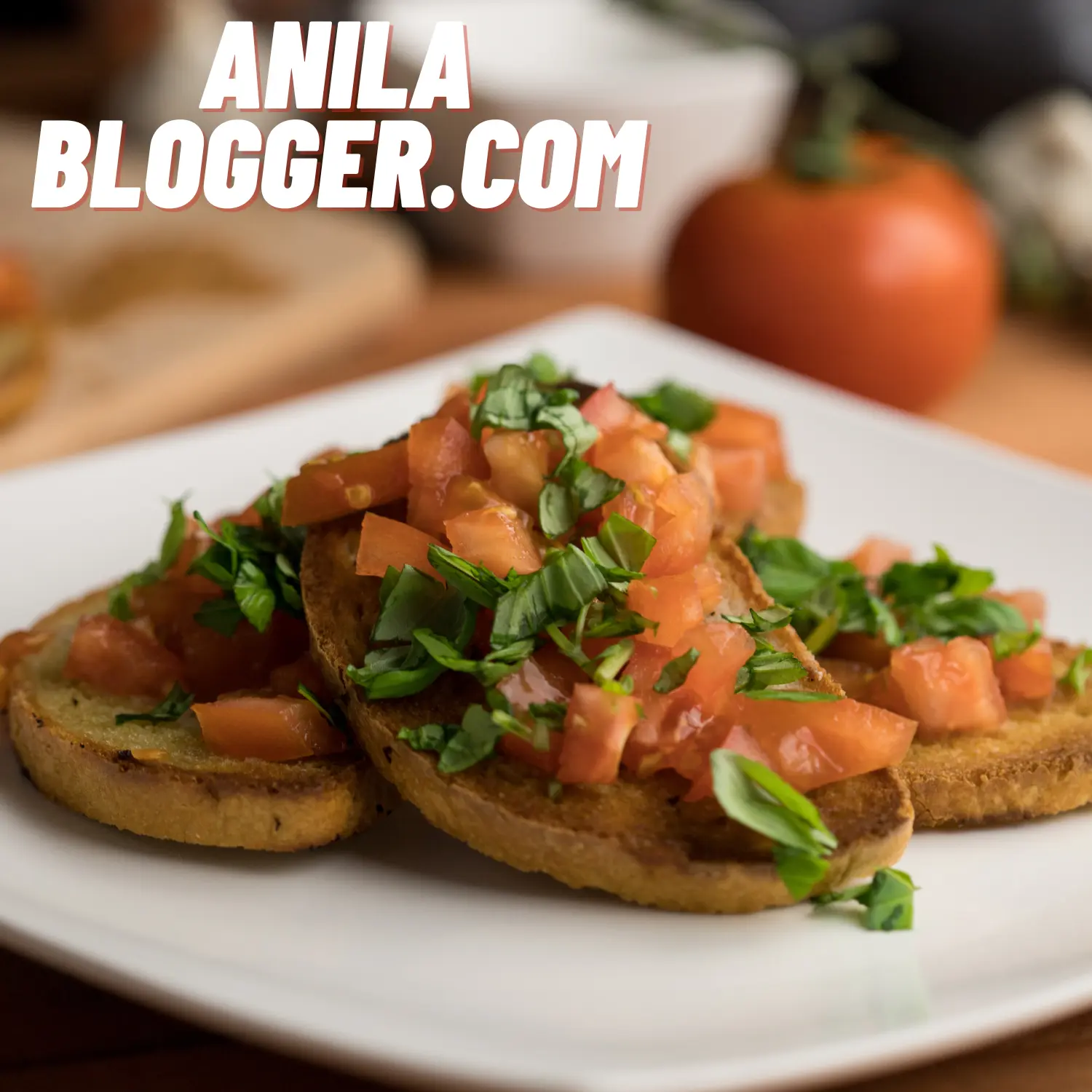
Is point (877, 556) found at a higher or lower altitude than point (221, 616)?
higher

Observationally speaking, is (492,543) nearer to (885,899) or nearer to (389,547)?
(389,547)

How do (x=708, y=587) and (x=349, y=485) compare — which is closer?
(x=708, y=587)

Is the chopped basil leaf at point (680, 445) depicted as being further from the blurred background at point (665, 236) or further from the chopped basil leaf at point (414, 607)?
the blurred background at point (665, 236)

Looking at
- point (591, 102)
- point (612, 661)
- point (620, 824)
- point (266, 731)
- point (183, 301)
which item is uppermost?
point (591, 102)

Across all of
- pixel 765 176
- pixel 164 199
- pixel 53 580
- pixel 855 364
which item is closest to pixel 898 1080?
pixel 53 580

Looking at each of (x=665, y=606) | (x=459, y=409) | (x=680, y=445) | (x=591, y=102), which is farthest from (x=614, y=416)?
Result: (x=591, y=102)

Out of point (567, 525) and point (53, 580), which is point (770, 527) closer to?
point (567, 525)

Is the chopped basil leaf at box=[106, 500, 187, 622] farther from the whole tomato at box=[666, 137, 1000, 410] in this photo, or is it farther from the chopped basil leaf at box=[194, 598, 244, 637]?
the whole tomato at box=[666, 137, 1000, 410]

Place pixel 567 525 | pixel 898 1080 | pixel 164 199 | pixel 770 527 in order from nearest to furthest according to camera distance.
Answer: pixel 898 1080 < pixel 567 525 < pixel 770 527 < pixel 164 199
